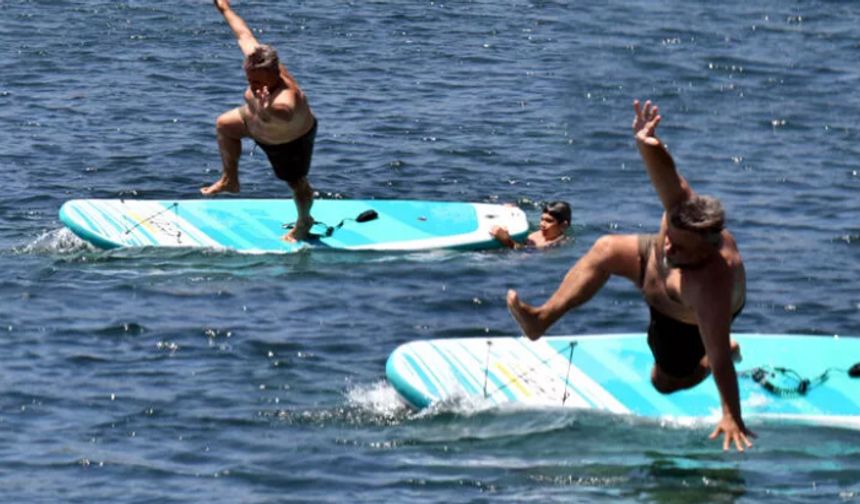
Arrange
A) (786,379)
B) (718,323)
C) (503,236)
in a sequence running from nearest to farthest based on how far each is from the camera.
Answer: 1. (718,323)
2. (786,379)
3. (503,236)

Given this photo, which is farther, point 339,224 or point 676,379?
point 339,224

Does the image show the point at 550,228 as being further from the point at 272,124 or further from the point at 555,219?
the point at 272,124

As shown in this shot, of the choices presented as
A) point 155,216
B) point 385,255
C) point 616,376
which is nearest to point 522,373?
point 616,376

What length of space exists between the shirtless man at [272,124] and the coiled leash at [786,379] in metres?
5.20

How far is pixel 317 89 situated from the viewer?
85.0 ft

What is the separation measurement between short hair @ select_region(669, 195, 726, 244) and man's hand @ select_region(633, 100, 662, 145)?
0.39m

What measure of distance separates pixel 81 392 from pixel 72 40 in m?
14.9

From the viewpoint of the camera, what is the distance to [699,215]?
11.6m

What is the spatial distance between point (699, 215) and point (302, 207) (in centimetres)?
714

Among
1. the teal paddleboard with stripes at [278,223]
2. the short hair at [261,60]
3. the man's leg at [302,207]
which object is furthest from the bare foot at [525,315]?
the man's leg at [302,207]

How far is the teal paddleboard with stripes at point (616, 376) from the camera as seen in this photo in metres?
13.6

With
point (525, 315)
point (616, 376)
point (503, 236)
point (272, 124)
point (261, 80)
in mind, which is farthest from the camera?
point (503, 236)

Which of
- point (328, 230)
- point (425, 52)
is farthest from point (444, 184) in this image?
point (425, 52)

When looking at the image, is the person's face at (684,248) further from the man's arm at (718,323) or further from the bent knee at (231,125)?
the bent knee at (231,125)
